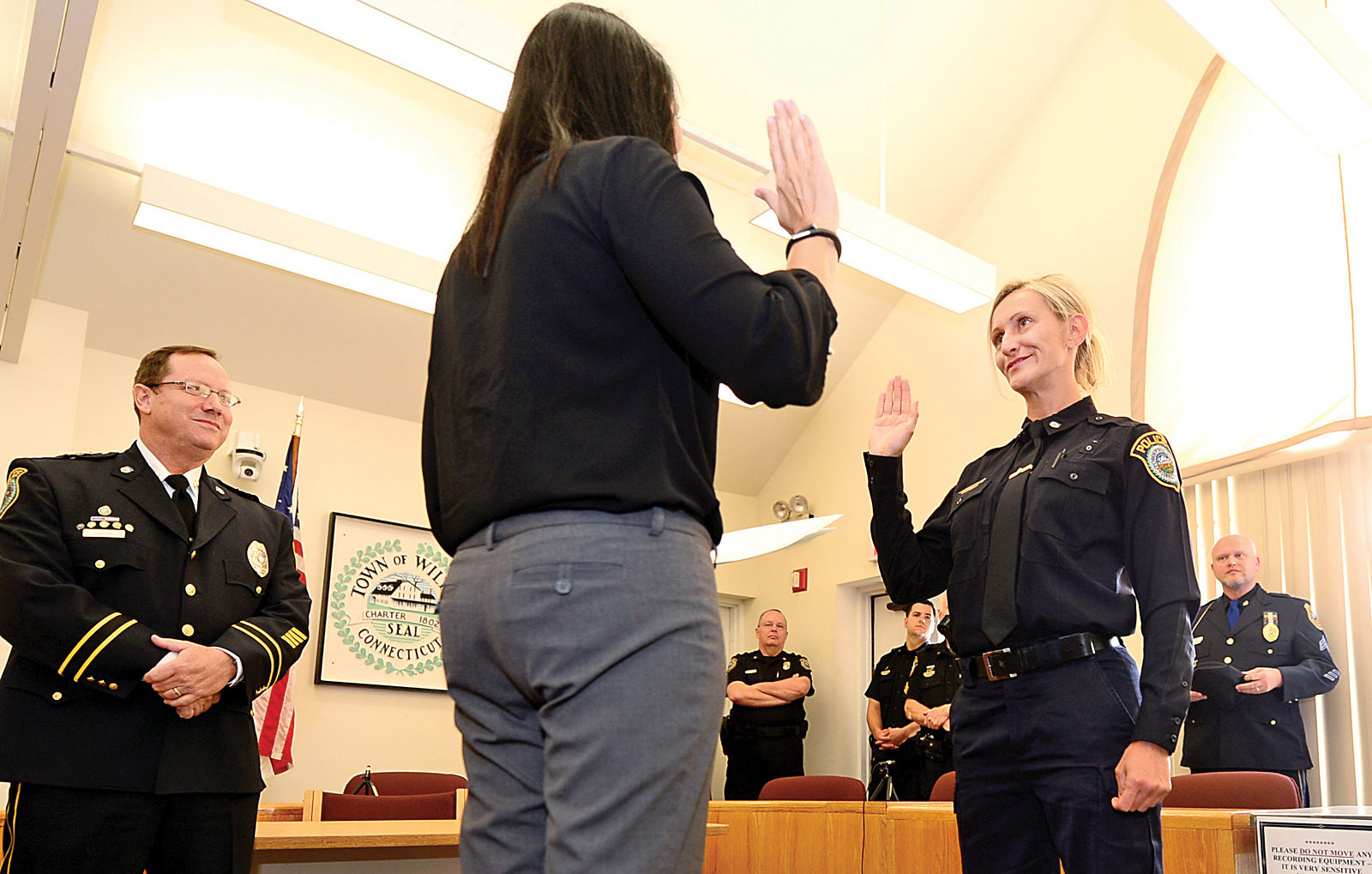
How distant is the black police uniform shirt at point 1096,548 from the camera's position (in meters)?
1.69

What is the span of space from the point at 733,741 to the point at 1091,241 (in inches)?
143

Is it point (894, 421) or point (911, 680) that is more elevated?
point (894, 421)

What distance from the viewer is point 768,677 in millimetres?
7020

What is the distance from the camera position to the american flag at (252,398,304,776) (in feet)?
17.5

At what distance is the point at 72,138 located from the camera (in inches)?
193

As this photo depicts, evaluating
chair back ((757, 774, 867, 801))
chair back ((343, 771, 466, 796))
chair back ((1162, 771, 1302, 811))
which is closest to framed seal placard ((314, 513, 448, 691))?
chair back ((343, 771, 466, 796))

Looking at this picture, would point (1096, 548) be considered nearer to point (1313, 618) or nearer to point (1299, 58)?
point (1299, 58)

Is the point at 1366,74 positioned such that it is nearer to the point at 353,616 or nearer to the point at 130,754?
the point at 130,754

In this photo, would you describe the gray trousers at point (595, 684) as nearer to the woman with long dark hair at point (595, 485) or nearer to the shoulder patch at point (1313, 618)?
the woman with long dark hair at point (595, 485)

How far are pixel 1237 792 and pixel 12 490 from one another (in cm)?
305

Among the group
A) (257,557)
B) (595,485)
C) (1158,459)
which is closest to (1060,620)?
(1158,459)

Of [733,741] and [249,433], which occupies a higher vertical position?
[249,433]

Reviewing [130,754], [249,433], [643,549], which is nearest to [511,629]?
[643,549]

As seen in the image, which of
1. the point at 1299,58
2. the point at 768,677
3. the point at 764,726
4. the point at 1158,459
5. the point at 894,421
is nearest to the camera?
the point at 1158,459
